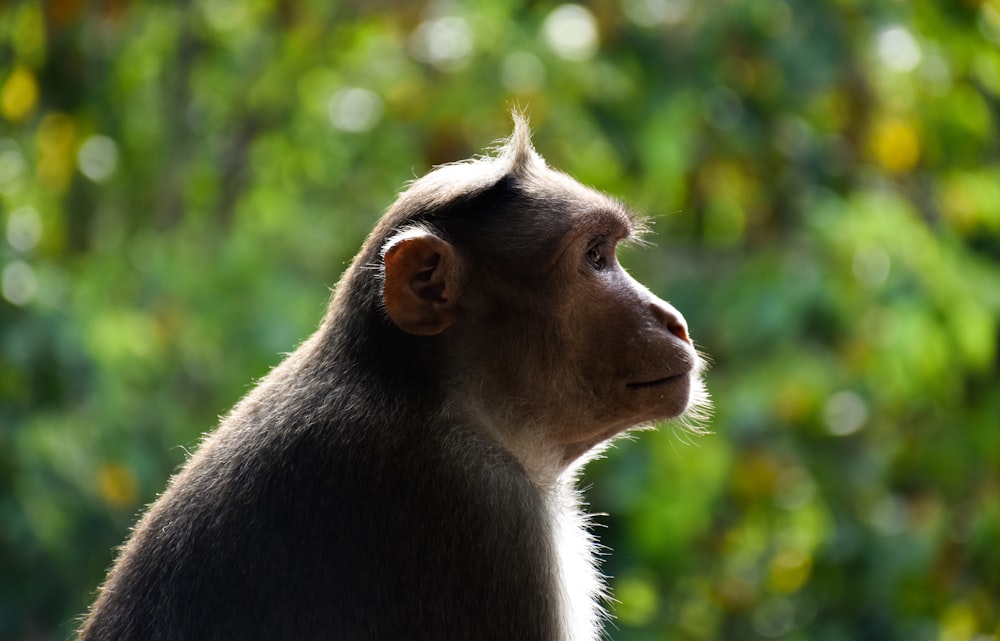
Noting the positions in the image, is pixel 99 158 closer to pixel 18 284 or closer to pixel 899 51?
pixel 18 284

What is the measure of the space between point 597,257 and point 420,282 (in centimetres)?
58

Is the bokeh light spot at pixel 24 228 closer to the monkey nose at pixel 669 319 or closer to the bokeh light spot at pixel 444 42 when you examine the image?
the bokeh light spot at pixel 444 42

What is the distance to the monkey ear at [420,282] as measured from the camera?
3.73 meters

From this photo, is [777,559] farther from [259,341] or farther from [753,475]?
[259,341]

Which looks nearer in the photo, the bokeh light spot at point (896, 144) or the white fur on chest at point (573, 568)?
the white fur on chest at point (573, 568)

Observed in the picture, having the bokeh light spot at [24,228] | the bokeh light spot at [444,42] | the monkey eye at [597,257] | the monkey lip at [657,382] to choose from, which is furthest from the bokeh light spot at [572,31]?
the monkey lip at [657,382]

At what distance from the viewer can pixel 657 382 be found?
393 cm

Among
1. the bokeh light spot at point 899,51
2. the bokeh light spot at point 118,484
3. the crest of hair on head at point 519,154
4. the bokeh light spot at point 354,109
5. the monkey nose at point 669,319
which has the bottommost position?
the monkey nose at point 669,319

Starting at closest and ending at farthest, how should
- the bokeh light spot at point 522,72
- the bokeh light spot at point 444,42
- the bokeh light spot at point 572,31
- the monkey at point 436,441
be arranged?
the monkey at point 436,441 → the bokeh light spot at point 522,72 → the bokeh light spot at point 572,31 → the bokeh light spot at point 444,42

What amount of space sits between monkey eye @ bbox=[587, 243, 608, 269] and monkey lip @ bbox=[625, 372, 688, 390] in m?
0.36

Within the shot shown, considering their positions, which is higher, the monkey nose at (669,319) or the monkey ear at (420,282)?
the monkey nose at (669,319)

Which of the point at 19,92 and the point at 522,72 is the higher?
the point at 522,72

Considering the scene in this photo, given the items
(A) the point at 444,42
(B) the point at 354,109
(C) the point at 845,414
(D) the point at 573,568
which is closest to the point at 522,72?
(A) the point at 444,42

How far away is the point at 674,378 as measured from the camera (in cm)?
393
